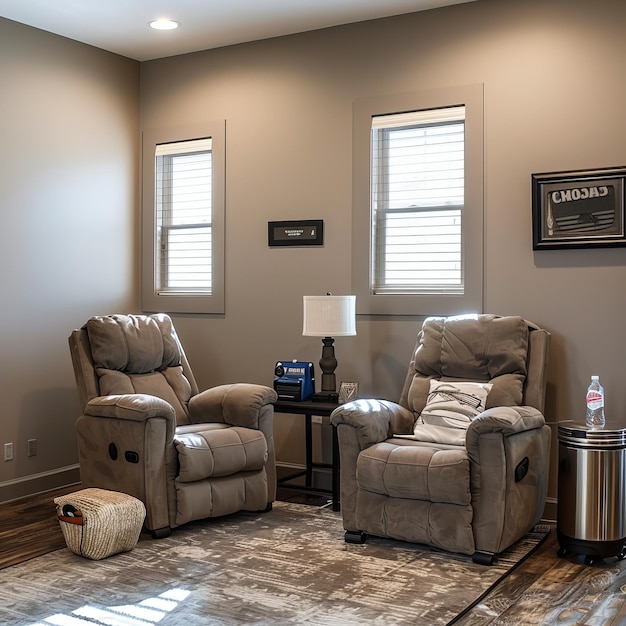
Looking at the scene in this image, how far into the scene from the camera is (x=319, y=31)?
514 cm

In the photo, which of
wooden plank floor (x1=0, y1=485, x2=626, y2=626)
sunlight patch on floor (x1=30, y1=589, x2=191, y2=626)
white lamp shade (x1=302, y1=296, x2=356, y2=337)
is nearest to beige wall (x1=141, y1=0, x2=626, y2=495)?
white lamp shade (x1=302, y1=296, x2=356, y2=337)

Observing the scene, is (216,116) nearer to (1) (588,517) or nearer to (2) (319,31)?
(2) (319,31)

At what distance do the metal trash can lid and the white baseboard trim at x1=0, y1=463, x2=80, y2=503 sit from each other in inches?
123

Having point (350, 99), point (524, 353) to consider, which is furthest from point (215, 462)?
point (350, 99)

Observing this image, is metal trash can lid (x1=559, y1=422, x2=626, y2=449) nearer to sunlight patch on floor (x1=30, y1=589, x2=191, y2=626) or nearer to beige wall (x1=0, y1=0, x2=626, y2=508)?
beige wall (x1=0, y1=0, x2=626, y2=508)

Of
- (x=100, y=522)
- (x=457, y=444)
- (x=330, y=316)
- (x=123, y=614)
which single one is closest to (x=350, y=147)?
(x=330, y=316)

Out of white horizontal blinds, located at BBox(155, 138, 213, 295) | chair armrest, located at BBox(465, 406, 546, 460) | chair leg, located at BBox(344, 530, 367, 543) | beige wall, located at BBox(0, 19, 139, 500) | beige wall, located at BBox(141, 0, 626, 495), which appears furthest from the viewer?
white horizontal blinds, located at BBox(155, 138, 213, 295)

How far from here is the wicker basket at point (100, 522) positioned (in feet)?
11.8

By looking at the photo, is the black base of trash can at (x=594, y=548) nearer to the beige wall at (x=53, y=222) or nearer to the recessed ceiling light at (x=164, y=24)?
the beige wall at (x=53, y=222)

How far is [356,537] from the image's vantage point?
12.8 ft

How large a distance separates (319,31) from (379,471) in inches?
112

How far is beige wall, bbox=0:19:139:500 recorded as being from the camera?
16.1ft

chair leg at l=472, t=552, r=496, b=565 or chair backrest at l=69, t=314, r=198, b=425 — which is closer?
chair leg at l=472, t=552, r=496, b=565

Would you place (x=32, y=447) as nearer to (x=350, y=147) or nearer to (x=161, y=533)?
(x=161, y=533)
